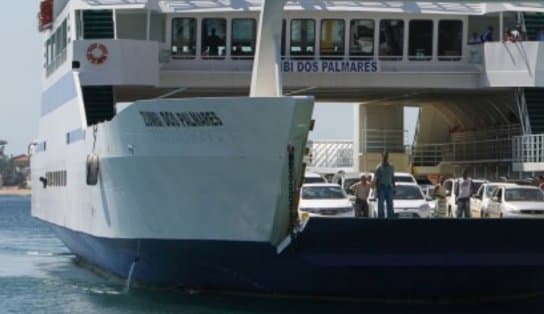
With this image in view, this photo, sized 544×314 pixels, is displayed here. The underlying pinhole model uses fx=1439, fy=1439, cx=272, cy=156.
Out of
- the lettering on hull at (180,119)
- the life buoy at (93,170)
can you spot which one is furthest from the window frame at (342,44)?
the lettering on hull at (180,119)

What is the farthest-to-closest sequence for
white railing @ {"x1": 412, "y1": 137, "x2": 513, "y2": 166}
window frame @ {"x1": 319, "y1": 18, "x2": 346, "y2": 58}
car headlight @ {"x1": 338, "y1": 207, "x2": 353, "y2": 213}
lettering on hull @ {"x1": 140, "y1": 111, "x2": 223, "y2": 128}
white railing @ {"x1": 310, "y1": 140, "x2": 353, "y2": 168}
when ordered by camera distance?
white railing @ {"x1": 310, "y1": 140, "x2": 353, "y2": 168}
white railing @ {"x1": 412, "y1": 137, "x2": 513, "y2": 166}
window frame @ {"x1": 319, "y1": 18, "x2": 346, "y2": 58}
car headlight @ {"x1": 338, "y1": 207, "x2": 353, "y2": 213}
lettering on hull @ {"x1": 140, "y1": 111, "x2": 223, "y2": 128}

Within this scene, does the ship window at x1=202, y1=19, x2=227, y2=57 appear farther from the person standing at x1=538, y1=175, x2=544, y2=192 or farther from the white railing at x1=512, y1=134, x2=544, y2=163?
the person standing at x1=538, y1=175, x2=544, y2=192

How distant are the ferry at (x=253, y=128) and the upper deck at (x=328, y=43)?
0.12ft

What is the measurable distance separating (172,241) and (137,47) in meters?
6.29

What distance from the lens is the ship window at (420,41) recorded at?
106ft

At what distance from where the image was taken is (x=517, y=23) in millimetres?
32906

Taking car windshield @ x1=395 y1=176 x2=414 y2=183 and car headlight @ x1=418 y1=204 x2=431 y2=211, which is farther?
car windshield @ x1=395 y1=176 x2=414 y2=183

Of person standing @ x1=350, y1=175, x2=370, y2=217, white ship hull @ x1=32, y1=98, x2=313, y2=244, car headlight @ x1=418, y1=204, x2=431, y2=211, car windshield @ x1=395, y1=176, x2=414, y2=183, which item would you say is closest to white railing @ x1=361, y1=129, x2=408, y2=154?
car windshield @ x1=395, y1=176, x2=414, y2=183

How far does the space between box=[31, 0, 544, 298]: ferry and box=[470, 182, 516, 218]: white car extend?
1.61m

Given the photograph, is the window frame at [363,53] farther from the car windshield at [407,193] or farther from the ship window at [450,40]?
the car windshield at [407,193]

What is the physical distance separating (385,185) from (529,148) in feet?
20.9

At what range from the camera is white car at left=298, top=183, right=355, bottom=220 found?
28.1 m

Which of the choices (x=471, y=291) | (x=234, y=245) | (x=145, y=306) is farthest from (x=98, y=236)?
(x=471, y=291)

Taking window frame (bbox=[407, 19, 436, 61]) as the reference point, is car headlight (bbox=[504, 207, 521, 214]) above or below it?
below
